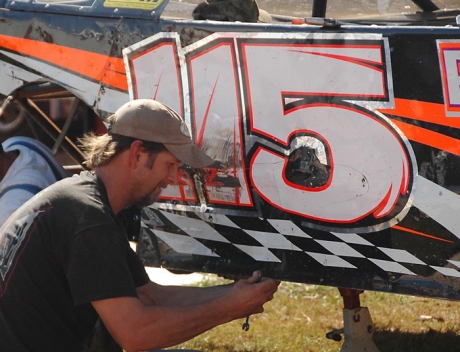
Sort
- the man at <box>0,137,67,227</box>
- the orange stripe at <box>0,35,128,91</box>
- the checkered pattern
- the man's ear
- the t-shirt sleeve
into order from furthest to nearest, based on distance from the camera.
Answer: the orange stripe at <box>0,35,128,91</box> < the man at <box>0,137,67,227</box> < the checkered pattern < the man's ear < the t-shirt sleeve

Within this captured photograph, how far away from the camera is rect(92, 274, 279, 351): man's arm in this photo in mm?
2172

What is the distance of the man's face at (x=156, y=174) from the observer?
7.81 ft

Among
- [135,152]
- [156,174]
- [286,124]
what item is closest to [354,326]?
[286,124]

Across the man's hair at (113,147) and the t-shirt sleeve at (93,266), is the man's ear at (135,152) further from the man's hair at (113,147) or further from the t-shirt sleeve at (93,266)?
the t-shirt sleeve at (93,266)

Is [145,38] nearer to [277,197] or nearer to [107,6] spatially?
[107,6]

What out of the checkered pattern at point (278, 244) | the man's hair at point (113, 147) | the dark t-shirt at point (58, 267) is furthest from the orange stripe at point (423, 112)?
the dark t-shirt at point (58, 267)

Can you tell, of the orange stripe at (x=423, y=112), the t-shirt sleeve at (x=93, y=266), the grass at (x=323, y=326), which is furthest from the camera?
the grass at (x=323, y=326)

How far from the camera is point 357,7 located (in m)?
4.32

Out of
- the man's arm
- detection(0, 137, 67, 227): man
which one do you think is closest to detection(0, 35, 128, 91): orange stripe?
detection(0, 137, 67, 227): man

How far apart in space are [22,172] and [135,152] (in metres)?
1.03

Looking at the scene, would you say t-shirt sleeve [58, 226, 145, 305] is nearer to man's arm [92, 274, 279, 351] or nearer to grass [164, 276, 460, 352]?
man's arm [92, 274, 279, 351]

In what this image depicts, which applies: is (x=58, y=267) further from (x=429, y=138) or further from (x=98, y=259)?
(x=429, y=138)

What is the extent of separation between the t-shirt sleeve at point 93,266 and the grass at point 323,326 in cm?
208

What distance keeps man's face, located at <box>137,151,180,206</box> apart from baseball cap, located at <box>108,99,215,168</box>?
3cm
